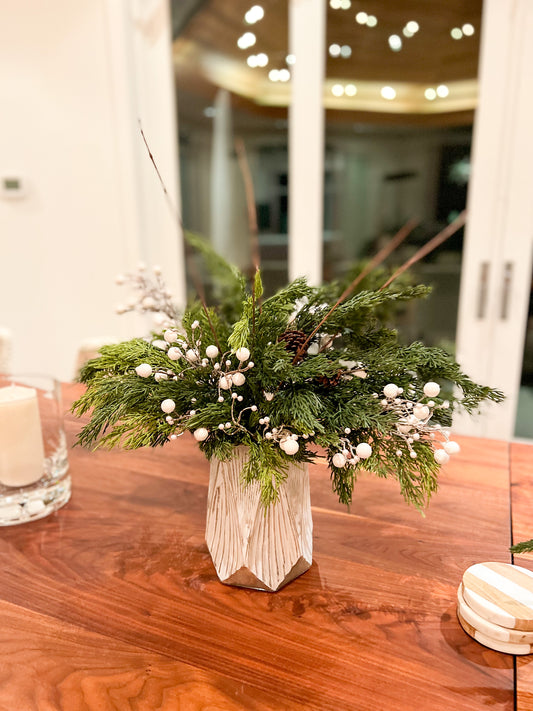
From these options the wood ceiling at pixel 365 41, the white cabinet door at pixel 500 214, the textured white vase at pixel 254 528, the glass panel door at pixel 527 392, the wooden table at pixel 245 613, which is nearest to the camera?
the wooden table at pixel 245 613

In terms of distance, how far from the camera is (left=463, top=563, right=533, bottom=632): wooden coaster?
0.57 metres

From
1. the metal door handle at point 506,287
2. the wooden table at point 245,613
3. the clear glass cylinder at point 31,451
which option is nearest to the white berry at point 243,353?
the wooden table at point 245,613

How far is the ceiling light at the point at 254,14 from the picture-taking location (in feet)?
7.95

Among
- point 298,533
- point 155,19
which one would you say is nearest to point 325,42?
point 155,19

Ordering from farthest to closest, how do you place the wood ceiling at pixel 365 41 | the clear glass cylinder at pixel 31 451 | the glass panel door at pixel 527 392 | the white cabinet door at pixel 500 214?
the glass panel door at pixel 527 392, the wood ceiling at pixel 365 41, the white cabinet door at pixel 500 214, the clear glass cylinder at pixel 31 451

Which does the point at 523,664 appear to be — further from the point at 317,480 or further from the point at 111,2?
the point at 111,2

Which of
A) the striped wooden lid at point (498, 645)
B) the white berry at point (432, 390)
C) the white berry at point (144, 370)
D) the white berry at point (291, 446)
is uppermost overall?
the white berry at point (144, 370)

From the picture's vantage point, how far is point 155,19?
2.56 meters

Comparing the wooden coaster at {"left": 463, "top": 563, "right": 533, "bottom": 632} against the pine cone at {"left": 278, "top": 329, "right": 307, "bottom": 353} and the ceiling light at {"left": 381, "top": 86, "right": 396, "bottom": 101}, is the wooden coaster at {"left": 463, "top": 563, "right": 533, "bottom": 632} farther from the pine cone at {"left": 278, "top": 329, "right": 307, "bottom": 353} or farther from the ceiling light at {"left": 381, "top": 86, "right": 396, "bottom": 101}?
the ceiling light at {"left": 381, "top": 86, "right": 396, "bottom": 101}

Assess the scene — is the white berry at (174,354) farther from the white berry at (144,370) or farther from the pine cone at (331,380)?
the pine cone at (331,380)

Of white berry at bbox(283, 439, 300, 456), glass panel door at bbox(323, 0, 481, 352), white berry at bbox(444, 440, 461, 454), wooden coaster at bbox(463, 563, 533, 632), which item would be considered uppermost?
glass panel door at bbox(323, 0, 481, 352)

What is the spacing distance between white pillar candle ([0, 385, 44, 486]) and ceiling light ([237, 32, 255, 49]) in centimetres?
226

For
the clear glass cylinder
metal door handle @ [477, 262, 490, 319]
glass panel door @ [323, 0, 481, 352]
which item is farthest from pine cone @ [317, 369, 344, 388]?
metal door handle @ [477, 262, 490, 319]

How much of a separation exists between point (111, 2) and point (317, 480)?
2583 mm
